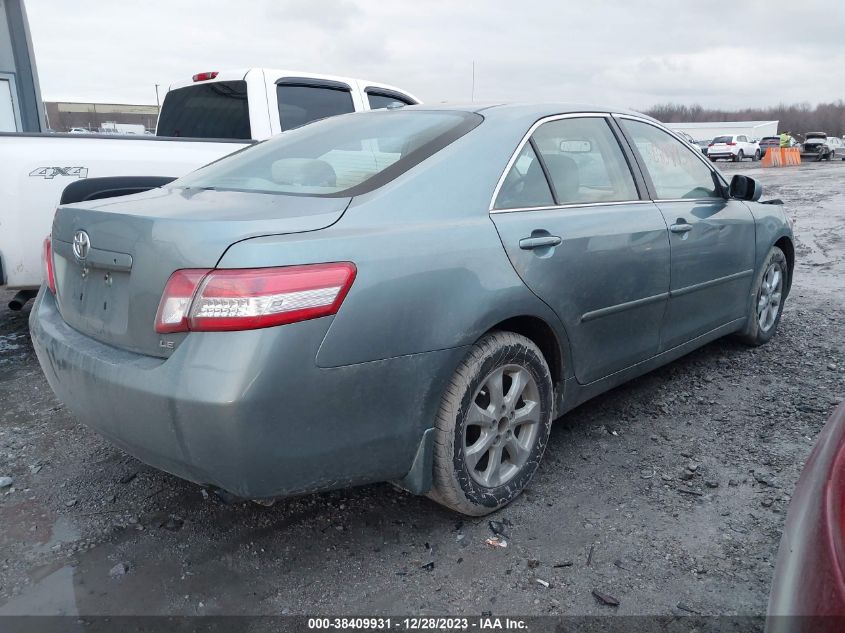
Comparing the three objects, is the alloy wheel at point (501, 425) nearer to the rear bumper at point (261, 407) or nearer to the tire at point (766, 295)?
the rear bumper at point (261, 407)

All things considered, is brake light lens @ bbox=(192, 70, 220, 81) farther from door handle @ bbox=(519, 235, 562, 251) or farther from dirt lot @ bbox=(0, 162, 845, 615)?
door handle @ bbox=(519, 235, 562, 251)

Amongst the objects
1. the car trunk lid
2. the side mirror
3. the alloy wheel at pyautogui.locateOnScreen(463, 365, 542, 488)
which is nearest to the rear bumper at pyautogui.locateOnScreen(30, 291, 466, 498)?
the car trunk lid

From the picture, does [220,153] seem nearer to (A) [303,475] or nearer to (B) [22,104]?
Answer: (A) [303,475]

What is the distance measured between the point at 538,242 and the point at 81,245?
1692 millimetres

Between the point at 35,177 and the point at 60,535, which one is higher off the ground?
the point at 35,177

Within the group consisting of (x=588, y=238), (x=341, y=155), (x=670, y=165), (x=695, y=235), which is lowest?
(x=695, y=235)

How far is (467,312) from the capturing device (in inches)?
96.5

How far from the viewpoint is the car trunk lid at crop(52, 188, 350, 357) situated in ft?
6.93

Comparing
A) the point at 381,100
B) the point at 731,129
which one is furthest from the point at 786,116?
the point at 381,100

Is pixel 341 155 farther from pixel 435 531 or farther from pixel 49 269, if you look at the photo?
pixel 435 531

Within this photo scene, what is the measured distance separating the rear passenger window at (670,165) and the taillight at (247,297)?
224cm

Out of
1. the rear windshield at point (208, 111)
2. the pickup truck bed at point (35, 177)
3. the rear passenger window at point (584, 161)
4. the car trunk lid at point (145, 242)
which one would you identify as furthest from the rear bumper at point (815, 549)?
the rear windshield at point (208, 111)

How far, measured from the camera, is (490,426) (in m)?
2.70

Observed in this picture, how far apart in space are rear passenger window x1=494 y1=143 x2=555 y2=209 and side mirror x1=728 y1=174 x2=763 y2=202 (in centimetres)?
187
